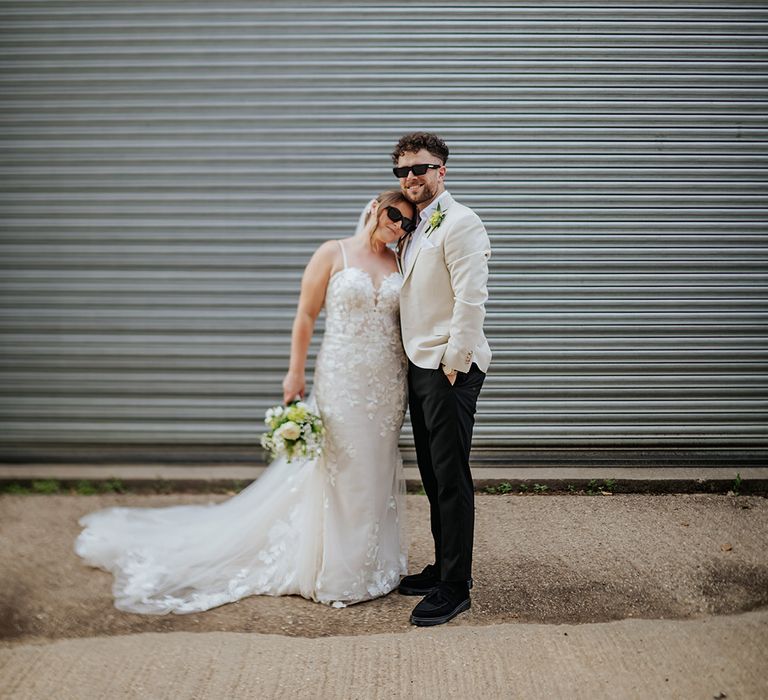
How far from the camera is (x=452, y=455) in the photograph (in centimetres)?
346

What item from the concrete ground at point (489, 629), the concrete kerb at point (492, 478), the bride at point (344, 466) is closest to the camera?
the concrete ground at point (489, 629)

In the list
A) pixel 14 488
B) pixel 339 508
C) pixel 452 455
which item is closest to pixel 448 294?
pixel 452 455

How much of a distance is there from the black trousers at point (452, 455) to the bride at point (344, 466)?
1.04ft

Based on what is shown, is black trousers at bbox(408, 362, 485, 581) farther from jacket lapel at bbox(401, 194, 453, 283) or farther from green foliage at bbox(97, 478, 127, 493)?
green foliage at bbox(97, 478, 127, 493)

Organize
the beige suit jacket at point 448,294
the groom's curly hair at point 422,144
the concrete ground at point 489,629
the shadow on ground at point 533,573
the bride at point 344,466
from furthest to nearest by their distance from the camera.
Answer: the bride at point 344,466, the shadow on ground at point 533,573, the groom's curly hair at point 422,144, the beige suit jacket at point 448,294, the concrete ground at point 489,629

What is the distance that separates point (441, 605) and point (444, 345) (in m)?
1.18

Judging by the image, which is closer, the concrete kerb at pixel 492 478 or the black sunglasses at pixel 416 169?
the black sunglasses at pixel 416 169

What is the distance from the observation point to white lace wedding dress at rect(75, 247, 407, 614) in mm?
3707

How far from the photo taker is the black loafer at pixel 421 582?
12.5 feet

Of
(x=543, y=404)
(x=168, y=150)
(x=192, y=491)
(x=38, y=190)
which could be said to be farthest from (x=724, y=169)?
(x=38, y=190)

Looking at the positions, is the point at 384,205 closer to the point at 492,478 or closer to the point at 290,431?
the point at 290,431

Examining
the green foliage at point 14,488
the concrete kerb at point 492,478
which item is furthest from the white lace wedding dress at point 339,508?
the green foliage at point 14,488

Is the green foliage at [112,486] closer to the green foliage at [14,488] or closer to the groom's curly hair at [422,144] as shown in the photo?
the green foliage at [14,488]

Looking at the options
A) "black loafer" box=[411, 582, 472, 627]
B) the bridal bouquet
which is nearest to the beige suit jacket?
the bridal bouquet
